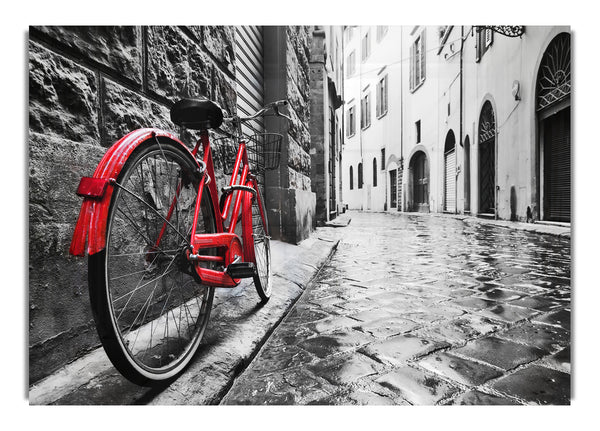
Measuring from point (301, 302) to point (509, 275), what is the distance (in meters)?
1.69

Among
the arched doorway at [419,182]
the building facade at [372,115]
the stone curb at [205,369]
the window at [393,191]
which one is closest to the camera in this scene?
the stone curb at [205,369]

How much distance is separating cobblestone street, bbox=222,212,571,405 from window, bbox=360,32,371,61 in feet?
4.48

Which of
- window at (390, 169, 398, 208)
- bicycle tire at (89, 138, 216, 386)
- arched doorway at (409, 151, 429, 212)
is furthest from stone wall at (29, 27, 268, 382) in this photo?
window at (390, 169, 398, 208)

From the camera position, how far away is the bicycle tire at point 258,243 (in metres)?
2.04

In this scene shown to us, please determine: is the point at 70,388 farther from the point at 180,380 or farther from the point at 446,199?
the point at 446,199

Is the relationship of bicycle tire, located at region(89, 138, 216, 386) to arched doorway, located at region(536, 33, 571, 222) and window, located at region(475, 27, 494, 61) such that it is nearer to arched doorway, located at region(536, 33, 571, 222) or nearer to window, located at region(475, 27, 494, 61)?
window, located at region(475, 27, 494, 61)

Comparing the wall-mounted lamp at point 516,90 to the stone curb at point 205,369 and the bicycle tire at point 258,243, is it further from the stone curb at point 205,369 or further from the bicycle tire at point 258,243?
the stone curb at point 205,369

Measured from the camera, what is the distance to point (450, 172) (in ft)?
44.3

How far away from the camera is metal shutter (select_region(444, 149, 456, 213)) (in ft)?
42.5

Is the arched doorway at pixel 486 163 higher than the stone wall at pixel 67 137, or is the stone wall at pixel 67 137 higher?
the arched doorway at pixel 486 163

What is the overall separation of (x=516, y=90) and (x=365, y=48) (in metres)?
4.96

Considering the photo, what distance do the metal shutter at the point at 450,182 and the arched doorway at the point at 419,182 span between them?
167 cm

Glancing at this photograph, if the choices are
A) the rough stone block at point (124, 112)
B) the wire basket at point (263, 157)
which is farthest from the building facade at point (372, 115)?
the rough stone block at point (124, 112)
